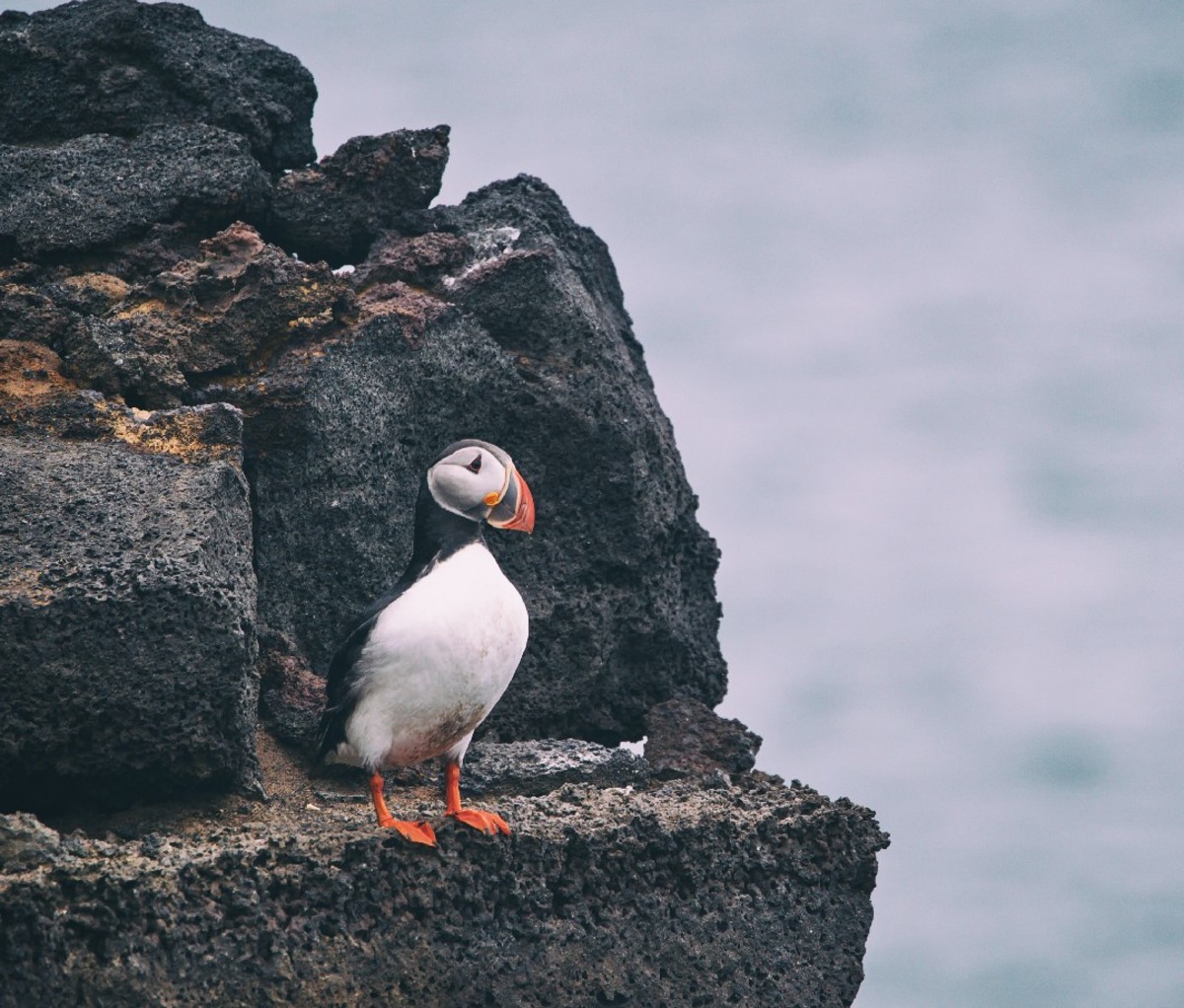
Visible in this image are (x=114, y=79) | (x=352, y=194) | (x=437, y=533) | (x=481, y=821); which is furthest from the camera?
(x=114, y=79)

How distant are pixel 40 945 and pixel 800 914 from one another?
3.03 meters

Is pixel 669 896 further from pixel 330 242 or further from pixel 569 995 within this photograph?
pixel 330 242

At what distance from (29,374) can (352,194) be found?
2052 mm

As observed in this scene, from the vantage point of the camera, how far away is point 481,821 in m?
6.25

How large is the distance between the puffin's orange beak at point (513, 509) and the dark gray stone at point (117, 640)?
3.44ft

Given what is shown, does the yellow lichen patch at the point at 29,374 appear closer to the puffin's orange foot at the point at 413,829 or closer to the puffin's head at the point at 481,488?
the puffin's head at the point at 481,488

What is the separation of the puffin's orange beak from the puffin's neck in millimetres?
90

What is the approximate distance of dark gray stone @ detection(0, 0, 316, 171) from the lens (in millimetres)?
8781

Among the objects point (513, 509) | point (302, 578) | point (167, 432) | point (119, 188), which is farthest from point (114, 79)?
point (513, 509)

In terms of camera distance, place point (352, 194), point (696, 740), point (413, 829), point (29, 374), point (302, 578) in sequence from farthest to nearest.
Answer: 1. point (352, 194)
2. point (696, 740)
3. point (302, 578)
4. point (29, 374)
5. point (413, 829)

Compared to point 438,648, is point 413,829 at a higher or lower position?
lower

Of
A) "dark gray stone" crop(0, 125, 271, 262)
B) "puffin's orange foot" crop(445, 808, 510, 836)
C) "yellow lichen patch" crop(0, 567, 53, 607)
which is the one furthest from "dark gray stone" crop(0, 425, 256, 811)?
"dark gray stone" crop(0, 125, 271, 262)

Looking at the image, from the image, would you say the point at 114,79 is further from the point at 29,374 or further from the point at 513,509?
the point at 513,509

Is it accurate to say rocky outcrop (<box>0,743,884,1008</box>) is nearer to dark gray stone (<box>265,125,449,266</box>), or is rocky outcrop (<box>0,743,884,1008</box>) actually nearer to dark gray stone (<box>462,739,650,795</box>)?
dark gray stone (<box>462,739,650,795</box>)
